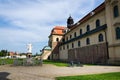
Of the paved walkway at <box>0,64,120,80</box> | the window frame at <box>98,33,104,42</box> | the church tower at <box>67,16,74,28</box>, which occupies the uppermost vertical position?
the church tower at <box>67,16,74,28</box>

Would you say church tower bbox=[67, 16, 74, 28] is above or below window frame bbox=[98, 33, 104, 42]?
above

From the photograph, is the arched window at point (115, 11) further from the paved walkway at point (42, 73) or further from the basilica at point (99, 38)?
Answer: the paved walkway at point (42, 73)

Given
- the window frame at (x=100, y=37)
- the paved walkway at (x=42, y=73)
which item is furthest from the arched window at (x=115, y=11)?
the paved walkway at (x=42, y=73)

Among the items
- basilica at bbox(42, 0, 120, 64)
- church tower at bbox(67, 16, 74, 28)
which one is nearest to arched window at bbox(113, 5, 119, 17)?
basilica at bbox(42, 0, 120, 64)

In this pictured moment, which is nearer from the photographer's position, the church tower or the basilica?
the basilica

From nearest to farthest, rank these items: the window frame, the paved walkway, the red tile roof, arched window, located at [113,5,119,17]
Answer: the paved walkway
arched window, located at [113,5,119,17]
the window frame
the red tile roof

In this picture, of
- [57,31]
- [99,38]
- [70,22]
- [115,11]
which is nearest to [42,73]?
[115,11]

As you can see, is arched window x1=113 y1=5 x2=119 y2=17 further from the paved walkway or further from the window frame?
the paved walkway

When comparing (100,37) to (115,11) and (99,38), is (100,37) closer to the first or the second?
(99,38)

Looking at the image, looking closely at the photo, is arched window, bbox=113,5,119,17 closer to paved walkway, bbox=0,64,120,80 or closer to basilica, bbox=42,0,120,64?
basilica, bbox=42,0,120,64

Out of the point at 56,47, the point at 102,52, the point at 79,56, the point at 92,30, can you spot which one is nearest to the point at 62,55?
the point at 56,47

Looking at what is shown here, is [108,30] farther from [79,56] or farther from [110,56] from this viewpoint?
[79,56]

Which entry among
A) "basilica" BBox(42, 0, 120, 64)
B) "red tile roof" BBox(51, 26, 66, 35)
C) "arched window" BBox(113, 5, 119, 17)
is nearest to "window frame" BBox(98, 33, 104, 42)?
"basilica" BBox(42, 0, 120, 64)

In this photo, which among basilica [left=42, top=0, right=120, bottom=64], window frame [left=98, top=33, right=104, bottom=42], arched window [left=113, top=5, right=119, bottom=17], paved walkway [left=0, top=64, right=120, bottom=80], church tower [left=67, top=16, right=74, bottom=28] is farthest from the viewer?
church tower [left=67, top=16, right=74, bottom=28]
